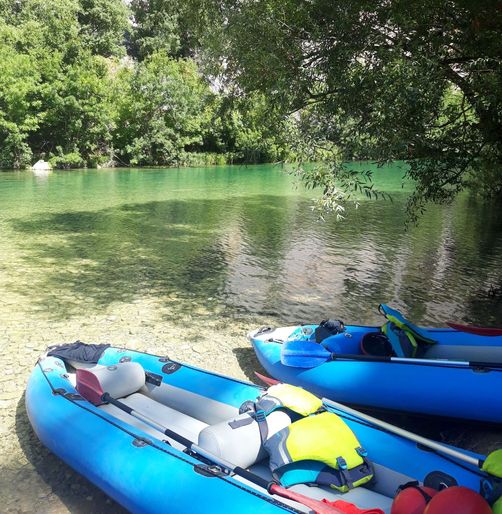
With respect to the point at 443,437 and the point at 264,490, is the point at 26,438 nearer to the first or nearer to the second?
the point at 264,490

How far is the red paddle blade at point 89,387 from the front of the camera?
3.34m

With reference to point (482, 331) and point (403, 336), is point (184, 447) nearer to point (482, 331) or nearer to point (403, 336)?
point (403, 336)

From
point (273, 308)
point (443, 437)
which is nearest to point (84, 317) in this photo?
point (273, 308)

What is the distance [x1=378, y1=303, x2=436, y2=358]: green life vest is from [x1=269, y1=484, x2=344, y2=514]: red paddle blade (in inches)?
80.3

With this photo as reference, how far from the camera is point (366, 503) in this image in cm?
251

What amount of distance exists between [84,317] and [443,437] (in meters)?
4.09

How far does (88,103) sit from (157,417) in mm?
33005

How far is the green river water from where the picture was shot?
3.75m

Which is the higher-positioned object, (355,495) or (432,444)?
(432,444)

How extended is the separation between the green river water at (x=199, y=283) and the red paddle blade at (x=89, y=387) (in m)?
0.46

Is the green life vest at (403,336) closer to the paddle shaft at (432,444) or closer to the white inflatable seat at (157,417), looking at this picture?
the paddle shaft at (432,444)

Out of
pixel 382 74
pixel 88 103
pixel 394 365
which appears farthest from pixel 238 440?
pixel 88 103

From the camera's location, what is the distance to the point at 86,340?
5.29 meters

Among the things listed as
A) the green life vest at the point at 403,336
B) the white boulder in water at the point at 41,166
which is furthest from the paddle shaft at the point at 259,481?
the white boulder in water at the point at 41,166
